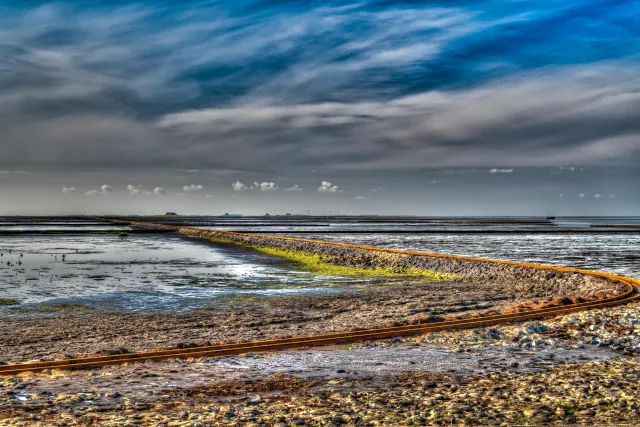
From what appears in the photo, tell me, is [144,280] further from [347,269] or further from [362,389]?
[362,389]

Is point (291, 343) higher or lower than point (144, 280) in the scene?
higher

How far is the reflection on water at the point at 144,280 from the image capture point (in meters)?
20.3

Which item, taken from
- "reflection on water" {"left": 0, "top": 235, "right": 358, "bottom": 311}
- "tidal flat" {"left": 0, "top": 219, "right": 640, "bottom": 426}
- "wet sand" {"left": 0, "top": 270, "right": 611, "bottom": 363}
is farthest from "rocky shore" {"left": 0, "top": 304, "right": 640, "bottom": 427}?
"reflection on water" {"left": 0, "top": 235, "right": 358, "bottom": 311}

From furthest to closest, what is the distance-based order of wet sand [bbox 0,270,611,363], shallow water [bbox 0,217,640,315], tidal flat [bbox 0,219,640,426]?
shallow water [bbox 0,217,640,315] < wet sand [bbox 0,270,611,363] < tidal flat [bbox 0,219,640,426]

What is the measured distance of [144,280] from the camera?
26.0 metres

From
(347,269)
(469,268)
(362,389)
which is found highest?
(362,389)

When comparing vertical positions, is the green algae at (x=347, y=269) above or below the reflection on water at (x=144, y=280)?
below

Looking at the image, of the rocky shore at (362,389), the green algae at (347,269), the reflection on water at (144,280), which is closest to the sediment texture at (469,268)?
the green algae at (347,269)

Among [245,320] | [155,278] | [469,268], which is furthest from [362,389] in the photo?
[469,268]

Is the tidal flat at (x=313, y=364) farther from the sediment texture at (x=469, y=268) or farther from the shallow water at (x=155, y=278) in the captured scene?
the sediment texture at (x=469, y=268)

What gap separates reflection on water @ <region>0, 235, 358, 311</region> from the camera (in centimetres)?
2027

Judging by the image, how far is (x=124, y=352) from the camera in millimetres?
10844

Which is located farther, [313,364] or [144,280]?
[144,280]

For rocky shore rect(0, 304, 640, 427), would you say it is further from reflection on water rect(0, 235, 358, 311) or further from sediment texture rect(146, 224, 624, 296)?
sediment texture rect(146, 224, 624, 296)
